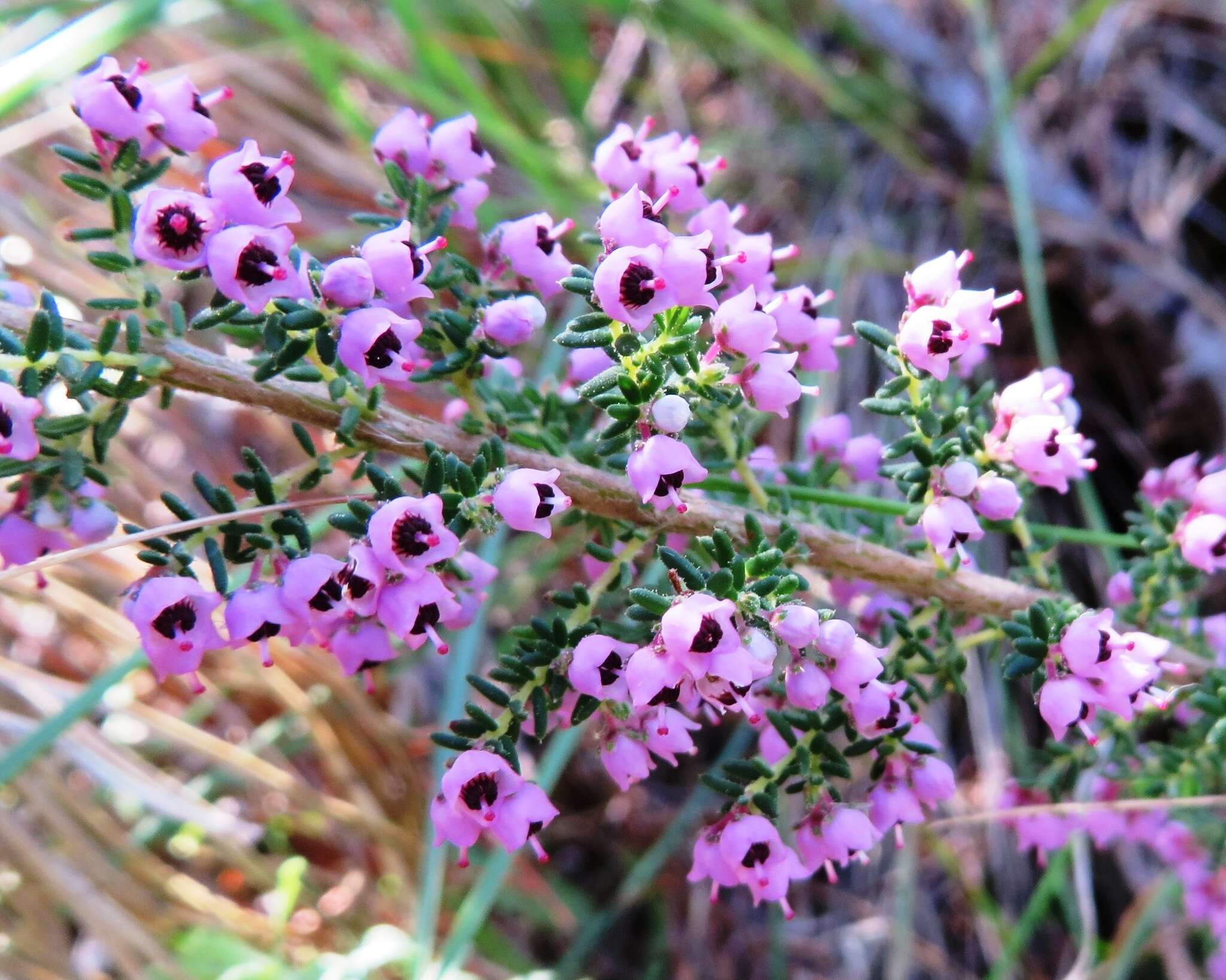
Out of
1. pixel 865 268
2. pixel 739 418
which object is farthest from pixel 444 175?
pixel 865 268

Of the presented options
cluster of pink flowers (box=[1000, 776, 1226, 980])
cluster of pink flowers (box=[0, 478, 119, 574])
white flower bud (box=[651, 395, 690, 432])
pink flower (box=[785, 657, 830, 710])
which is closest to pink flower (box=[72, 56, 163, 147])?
cluster of pink flowers (box=[0, 478, 119, 574])

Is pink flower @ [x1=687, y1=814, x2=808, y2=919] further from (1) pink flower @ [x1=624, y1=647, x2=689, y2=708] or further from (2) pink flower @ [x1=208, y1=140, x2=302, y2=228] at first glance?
(2) pink flower @ [x1=208, y1=140, x2=302, y2=228]

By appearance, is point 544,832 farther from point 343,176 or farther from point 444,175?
point 343,176

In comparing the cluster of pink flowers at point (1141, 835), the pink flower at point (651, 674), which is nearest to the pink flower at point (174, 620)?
the pink flower at point (651, 674)

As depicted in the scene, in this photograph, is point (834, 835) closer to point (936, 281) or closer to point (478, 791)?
point (478, 791)

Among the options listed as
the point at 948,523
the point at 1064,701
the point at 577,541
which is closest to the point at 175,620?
the point at 948,523
